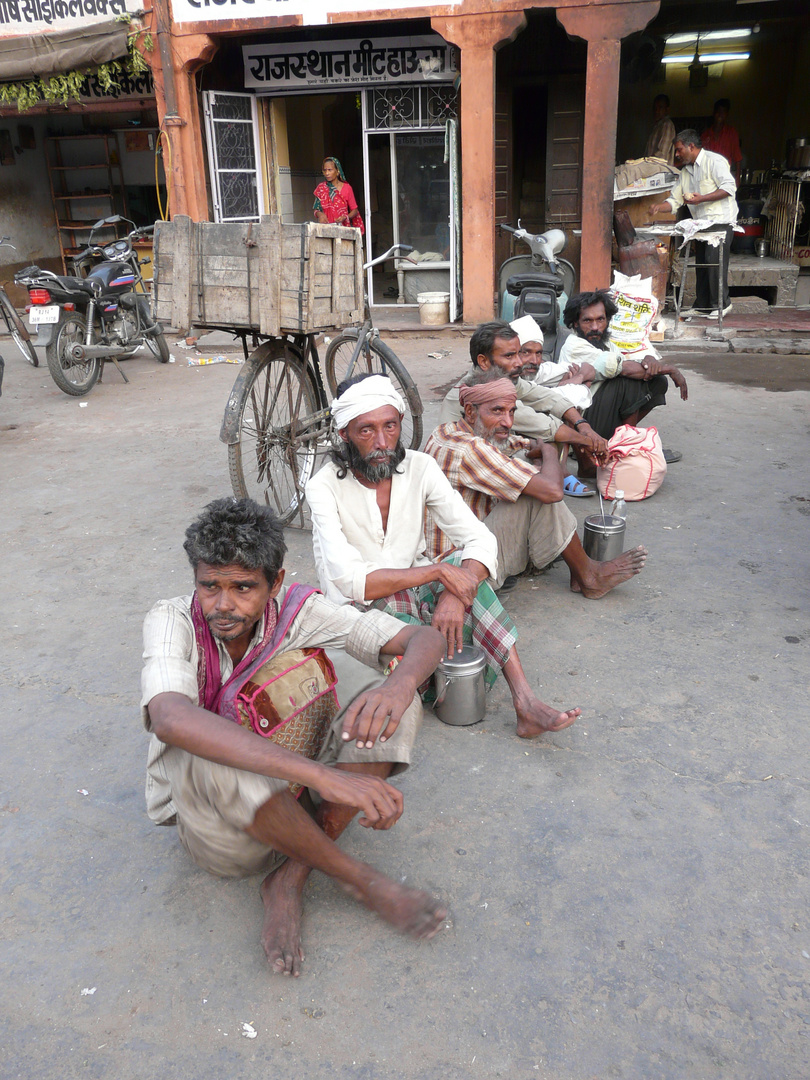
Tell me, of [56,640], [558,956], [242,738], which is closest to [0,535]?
[56,640]

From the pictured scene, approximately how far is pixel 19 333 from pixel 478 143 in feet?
16.7

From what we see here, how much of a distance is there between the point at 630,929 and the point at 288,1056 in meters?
0.81

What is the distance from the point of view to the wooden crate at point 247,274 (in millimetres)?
3910

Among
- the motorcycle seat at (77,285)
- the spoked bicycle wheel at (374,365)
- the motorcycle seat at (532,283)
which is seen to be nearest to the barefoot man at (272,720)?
Result: the spoked bicycle wheel at (374,365)

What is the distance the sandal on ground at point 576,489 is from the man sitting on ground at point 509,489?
119 cm

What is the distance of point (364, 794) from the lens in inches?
70.6

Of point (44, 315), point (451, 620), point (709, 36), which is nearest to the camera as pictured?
point (451, 620)

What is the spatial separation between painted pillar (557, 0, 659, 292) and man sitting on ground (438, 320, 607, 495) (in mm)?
5440

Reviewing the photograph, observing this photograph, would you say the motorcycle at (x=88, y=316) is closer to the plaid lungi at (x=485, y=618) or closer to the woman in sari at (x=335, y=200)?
the woman in sari at (x=335, y=200)

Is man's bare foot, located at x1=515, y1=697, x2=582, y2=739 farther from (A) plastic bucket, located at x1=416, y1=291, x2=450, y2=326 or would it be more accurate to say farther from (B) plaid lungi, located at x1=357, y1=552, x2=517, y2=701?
(A) plastic bucket, located at x1=416, y1=291, x2=450, y2=326

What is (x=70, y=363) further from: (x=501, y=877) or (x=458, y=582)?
(x=501, y=877)

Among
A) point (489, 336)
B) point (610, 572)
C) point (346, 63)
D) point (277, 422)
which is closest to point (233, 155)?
point (346, 63)

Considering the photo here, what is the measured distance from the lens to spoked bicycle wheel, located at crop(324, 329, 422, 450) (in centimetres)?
469

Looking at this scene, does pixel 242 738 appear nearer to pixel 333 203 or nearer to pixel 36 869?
pixel 36 869
